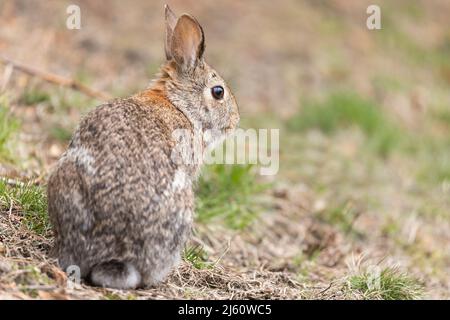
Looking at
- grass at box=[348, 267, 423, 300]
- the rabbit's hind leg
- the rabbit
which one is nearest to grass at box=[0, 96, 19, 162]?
the rabbit

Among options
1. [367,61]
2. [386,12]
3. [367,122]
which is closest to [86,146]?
[367,122]

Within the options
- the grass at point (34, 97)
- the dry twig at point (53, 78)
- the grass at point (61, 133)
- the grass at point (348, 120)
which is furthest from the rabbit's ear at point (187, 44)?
the grass at point (348, 120)

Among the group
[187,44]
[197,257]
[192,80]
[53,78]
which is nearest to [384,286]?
[197,257]

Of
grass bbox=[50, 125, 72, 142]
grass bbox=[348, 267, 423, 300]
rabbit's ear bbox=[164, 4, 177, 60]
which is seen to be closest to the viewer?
grass bbox=[348, 267, 423, 300]

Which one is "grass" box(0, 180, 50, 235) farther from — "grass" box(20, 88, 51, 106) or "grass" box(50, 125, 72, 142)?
"grass" box(20, 88, 51, 106)

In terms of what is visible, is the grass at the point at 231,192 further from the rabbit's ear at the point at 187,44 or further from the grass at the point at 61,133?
the rabbit's ear at the point at 187,44

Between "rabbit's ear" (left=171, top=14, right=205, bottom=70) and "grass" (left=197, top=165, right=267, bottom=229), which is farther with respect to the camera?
"grass" (left=197, top=165, right=267, bottom=229)
